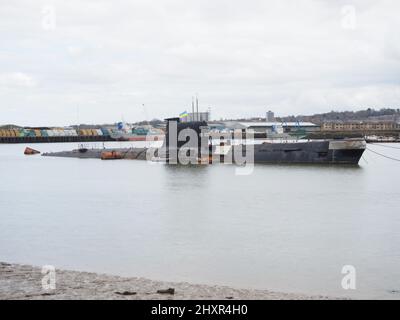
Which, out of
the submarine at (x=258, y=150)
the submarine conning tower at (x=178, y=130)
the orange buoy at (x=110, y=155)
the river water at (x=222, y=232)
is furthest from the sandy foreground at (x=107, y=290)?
the orange buoy at (x=110, y=155)

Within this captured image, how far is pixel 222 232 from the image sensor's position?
50.2 feet

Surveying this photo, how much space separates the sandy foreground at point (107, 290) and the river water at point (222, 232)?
3.64 ft

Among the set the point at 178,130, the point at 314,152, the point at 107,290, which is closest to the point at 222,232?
the point at 107,290

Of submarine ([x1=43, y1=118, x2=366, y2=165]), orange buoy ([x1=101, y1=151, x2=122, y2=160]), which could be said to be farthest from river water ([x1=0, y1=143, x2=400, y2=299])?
orange buoy ([x1=101, y1=151, x2=122, y2=160])

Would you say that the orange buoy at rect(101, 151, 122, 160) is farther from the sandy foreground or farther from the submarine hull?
the sandy foreground

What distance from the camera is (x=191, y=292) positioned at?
Answer: 28.3 feet

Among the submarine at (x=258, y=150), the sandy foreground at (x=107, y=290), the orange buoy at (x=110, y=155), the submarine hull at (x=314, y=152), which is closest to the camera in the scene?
the sandy foreground at (x=107, y=290)

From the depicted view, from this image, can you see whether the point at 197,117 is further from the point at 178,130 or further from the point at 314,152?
the point at 314,152

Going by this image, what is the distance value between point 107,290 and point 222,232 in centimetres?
707

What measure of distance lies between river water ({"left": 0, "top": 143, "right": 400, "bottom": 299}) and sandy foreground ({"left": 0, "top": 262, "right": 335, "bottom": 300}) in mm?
1109

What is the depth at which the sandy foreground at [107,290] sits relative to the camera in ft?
26.6

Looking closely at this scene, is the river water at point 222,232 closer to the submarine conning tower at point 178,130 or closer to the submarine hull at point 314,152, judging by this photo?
the submarine hull at point 314,152

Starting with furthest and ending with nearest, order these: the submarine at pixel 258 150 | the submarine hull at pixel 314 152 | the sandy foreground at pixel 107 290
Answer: the submarine at pixel 258 150, the submarine hull at pixel 314 152, the sandy foreground at pixel 107 290
